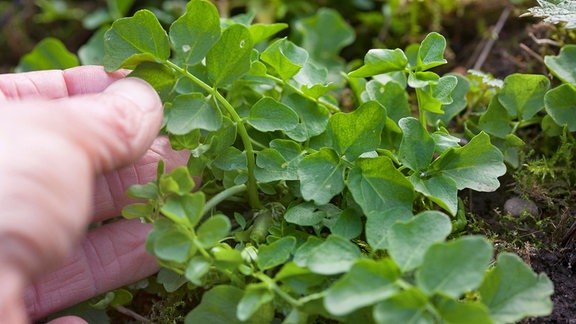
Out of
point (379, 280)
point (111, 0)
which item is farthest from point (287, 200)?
point (111, 0)

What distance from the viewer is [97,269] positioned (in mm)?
1193

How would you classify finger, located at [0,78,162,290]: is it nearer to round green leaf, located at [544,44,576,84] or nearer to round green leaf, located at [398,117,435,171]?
round green leaf, located at [398,117,435,171]

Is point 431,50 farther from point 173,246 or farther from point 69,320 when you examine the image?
point 69,320

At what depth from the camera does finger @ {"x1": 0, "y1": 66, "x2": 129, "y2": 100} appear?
1.25m

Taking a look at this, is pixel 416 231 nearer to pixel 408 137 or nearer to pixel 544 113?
pixel 408 137

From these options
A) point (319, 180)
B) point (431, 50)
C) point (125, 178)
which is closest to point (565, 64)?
point (431, 50)

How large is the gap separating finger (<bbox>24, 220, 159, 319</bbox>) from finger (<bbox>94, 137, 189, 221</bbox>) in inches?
1.5

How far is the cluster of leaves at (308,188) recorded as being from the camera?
859 mm

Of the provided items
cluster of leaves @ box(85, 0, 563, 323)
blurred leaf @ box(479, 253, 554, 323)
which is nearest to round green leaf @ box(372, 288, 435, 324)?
cluster of leaves @ box(85, 0, 563, 323)

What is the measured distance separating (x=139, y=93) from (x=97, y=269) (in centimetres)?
37

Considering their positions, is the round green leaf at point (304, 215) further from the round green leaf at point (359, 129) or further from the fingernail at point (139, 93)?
the fingernail at point (139, 93)

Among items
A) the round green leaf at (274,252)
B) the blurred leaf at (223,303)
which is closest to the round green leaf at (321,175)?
the round green leaf at (274,252)

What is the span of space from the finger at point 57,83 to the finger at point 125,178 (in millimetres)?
167

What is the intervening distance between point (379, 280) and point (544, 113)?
0.77 m
